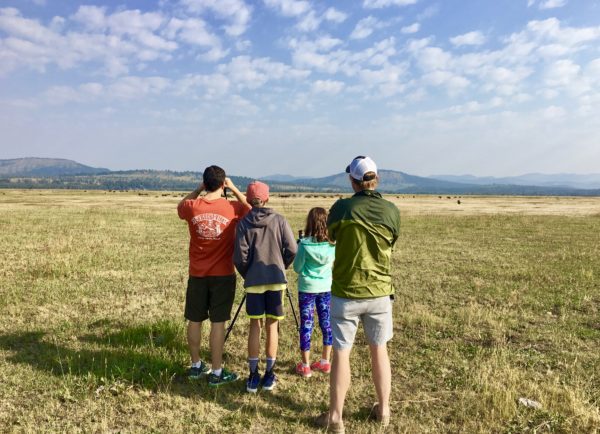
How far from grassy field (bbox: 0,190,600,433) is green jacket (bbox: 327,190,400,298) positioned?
1.78 meters

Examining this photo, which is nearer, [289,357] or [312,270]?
[312,270]

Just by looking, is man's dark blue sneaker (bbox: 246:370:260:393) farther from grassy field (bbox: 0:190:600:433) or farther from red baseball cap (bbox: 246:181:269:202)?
red baseball cap (bbox: 246:181:269:202)

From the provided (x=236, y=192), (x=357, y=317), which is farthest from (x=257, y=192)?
(x=357, y=317)

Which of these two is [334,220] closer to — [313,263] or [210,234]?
[313,263]

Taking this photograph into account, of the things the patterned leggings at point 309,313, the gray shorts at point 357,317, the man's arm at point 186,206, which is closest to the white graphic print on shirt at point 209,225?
the man's arm at point 186,206

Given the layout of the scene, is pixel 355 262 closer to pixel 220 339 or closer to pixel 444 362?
pixel 220 339

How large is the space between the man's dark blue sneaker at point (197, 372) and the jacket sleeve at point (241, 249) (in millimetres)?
1849

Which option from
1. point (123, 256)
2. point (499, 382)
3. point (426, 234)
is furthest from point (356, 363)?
point (426, 234)

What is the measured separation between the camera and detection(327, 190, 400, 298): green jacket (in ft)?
14.1

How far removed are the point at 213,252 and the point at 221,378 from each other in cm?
189

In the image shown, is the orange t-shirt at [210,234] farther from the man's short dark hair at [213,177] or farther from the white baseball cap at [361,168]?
the white baseball cap at [361,168]

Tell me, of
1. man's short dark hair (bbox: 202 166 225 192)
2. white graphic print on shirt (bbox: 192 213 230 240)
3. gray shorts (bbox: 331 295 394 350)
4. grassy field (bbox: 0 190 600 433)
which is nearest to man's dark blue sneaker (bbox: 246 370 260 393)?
grassy field (bbox: 0 190 600 433)

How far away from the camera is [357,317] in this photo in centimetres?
444

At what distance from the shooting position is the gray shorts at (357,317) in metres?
4.34
